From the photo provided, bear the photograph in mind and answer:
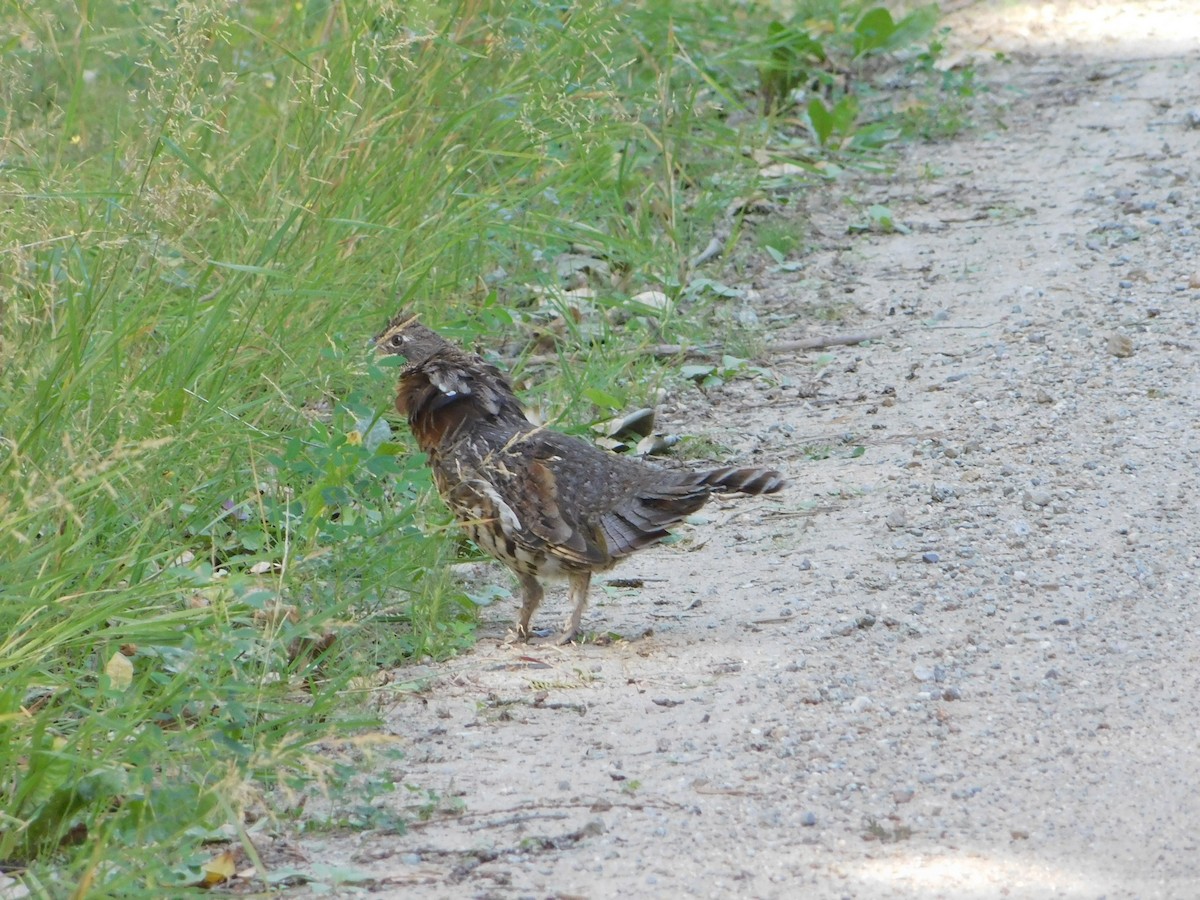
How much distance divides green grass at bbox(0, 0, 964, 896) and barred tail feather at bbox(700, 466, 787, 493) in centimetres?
87

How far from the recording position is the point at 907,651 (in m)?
4.52

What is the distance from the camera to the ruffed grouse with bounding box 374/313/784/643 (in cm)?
500

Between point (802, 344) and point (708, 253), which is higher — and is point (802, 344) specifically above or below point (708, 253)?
below

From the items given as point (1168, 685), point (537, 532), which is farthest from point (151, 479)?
point (1168, 685)

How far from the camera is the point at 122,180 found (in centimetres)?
492

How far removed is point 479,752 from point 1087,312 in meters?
4.18

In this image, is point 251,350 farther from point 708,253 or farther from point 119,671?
point 708,253

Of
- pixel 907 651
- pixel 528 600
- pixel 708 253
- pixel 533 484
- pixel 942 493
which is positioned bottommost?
pixel 528 600

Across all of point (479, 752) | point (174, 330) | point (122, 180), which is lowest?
point (479, 752)

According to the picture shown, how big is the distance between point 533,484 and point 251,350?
1035 millimetres

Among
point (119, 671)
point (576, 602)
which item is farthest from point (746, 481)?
point (119, 671)

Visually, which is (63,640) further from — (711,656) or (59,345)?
(711,656)

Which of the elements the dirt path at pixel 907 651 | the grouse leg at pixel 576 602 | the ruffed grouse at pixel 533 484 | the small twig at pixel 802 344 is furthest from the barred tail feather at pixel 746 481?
the small twig at pixel 802 344

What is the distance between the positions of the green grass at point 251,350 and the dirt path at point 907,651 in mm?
414
